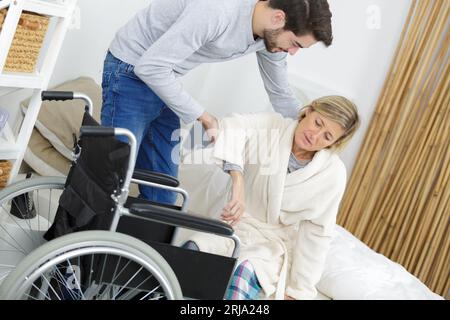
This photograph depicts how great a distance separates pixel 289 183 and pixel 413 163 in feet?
4.69

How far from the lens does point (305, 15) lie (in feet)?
6.01

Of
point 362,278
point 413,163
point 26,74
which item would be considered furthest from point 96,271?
point 413,163

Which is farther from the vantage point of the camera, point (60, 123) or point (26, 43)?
point (60, 123)

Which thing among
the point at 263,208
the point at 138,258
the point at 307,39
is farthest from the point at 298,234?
the point at 138,258

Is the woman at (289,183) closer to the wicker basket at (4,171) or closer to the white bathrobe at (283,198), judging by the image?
the white bathrobe at (283,198)

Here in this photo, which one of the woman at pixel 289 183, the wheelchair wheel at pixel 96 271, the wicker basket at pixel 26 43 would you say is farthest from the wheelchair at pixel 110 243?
the wicker basket at pixel 26 43

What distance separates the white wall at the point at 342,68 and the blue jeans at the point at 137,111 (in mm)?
1303

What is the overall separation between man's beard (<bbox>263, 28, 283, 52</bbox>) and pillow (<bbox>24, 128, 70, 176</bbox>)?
1048 mm

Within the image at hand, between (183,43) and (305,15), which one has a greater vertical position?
(305,15)

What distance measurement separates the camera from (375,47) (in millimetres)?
3477

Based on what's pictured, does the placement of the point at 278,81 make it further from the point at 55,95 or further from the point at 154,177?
the point at 55,95

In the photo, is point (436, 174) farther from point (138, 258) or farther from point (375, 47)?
point (138, 258)
